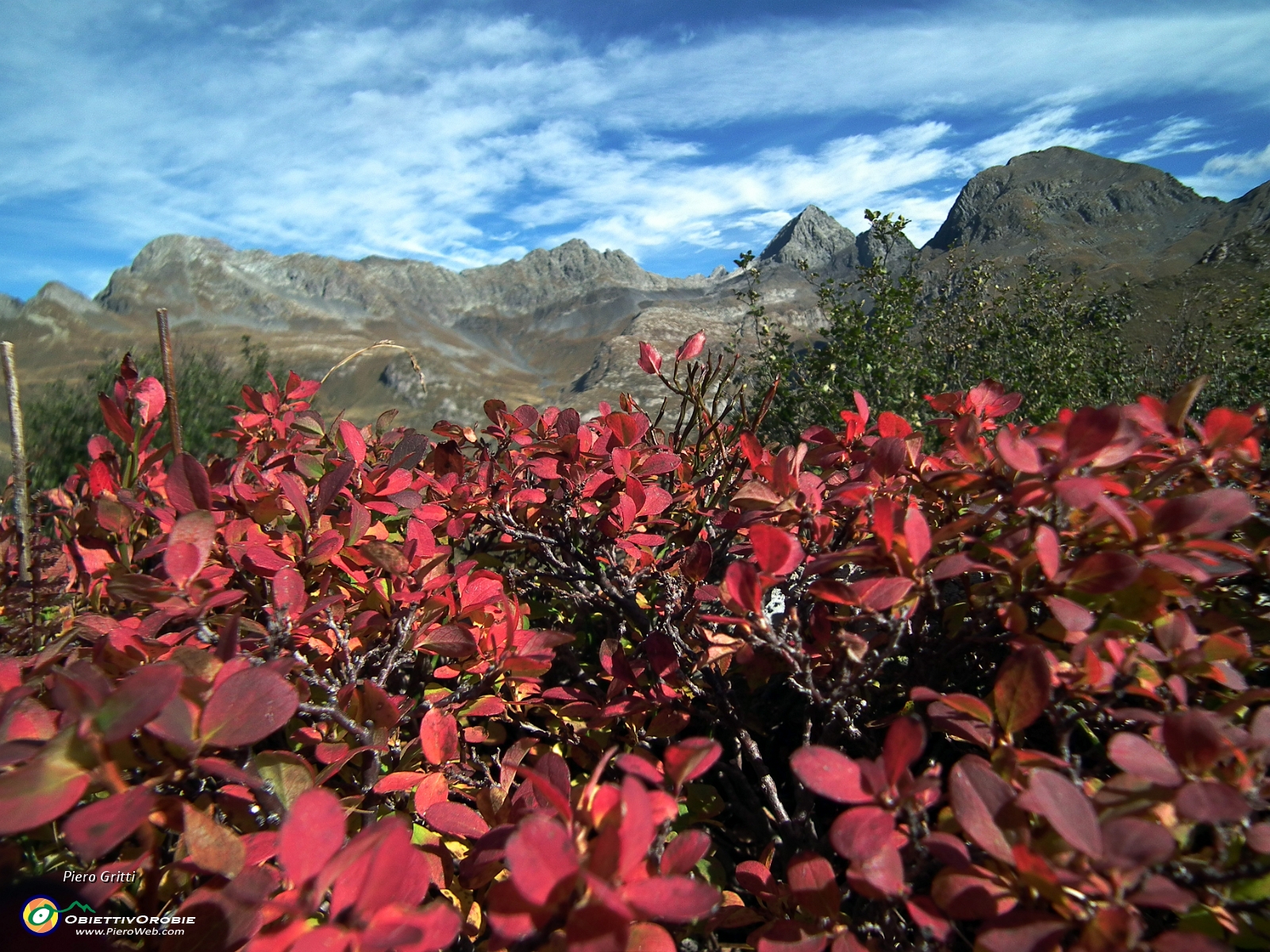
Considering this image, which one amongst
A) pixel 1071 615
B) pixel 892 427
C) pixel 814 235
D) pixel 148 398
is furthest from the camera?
pixel 814 235

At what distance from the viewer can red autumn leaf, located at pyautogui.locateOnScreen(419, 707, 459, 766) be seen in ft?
2.94

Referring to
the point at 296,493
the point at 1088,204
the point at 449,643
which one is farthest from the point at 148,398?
the point at 1088,204

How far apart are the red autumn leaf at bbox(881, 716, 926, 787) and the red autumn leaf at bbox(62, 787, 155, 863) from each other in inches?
26.1

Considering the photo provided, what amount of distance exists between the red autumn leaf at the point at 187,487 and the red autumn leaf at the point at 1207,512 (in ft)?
4.25

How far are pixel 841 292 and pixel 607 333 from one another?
106 m

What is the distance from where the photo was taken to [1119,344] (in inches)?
400

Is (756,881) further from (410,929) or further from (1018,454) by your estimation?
(1018,454)

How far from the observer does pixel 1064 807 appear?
21.5 inches

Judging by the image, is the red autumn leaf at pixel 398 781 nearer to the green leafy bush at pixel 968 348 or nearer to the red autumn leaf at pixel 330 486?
the red autumn leaf at pixel 330 486

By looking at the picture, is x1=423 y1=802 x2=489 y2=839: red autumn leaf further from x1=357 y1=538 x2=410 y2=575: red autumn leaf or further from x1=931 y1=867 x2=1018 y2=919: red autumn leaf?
x1=931 y1=867 x2=1018 y2=919: red autumn leaf

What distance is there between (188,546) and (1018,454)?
3.56ft

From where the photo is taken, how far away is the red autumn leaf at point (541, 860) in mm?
512

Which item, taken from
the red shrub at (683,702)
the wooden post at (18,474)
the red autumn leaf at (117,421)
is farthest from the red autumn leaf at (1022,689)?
the wooden post at (18,474)

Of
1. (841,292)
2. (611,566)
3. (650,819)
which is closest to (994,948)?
(650,819)
